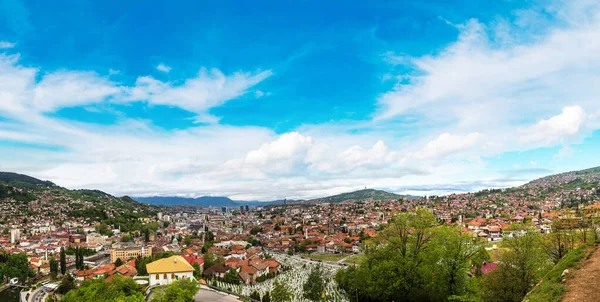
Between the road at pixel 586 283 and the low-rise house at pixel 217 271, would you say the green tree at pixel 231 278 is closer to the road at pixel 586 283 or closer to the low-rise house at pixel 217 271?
the low-rise house at pixel 217 271

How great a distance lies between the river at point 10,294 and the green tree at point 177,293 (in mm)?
33861

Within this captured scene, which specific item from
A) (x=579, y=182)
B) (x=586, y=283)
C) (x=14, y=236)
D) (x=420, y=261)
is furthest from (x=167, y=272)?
(x=579, y=182)

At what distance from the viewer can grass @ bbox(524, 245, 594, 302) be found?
967 centimetres

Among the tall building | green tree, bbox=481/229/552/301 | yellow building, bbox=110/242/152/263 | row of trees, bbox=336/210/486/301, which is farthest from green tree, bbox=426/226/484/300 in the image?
the tall building

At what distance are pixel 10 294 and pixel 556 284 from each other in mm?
55905

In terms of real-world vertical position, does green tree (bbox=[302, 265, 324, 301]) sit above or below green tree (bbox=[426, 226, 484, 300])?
below

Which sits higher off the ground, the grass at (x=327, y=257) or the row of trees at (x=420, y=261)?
the row of trees at (x=420, y=261)

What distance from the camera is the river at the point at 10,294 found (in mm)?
40356

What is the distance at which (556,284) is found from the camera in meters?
10.3

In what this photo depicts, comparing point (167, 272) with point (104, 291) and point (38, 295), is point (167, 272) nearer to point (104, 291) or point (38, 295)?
point (104, 291)

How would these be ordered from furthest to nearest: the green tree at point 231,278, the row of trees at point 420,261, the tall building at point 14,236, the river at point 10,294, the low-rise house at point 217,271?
the tall building at point 14,236 < the low-rise house at point 217,271 < the river at point 10,294 < the green tree at point 231,278 < the row of trees at point 420,261

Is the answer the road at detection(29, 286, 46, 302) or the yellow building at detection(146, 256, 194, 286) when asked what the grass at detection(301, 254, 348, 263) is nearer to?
the yellow building at detection(146, 256, 194, 286)

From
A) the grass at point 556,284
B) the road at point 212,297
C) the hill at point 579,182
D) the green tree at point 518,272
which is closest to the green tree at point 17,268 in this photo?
the road at point 212,297

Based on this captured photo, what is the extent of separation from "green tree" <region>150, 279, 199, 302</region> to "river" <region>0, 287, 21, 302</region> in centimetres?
3386
